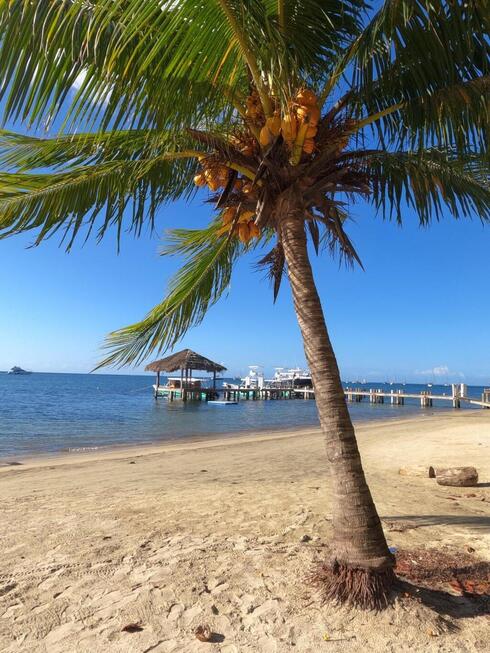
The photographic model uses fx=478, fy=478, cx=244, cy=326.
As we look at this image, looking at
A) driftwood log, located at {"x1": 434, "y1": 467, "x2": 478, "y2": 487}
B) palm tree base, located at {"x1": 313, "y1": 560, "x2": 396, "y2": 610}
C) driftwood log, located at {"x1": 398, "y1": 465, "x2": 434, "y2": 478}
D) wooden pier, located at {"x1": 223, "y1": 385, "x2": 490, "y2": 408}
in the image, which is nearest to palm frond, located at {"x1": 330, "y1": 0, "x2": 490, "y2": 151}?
palm tree base, located at {"x1": 313, "y1": 560, "x2": 396, "y2": 610}

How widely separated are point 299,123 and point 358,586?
3.06 m

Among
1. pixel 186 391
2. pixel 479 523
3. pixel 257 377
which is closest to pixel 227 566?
pixel 479 523

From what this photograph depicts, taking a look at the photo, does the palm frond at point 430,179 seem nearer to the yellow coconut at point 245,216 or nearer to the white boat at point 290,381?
the yellow coconut at point 245,216

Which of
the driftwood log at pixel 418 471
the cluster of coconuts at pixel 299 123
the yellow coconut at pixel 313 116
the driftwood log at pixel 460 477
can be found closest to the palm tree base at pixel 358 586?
the cluster of coconuts at pixel 299 123

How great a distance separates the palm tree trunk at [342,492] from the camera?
3059 mm

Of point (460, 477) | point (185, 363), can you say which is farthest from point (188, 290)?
point (185, 363)

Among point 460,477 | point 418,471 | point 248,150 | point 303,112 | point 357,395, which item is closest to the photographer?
point 303,112

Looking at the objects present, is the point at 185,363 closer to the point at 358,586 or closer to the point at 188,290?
the point at 188,290

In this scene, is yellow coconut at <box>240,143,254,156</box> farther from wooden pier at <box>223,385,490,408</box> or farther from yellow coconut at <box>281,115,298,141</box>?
wooden pier at <box>223,385,490,408</box>

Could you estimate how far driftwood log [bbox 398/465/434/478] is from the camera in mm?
8711

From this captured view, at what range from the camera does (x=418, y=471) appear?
29.2 ft

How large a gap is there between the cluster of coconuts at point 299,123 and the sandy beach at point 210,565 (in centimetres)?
308

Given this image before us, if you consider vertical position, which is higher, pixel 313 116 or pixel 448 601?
pixel 313 116

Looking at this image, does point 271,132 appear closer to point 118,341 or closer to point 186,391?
point 118,341
